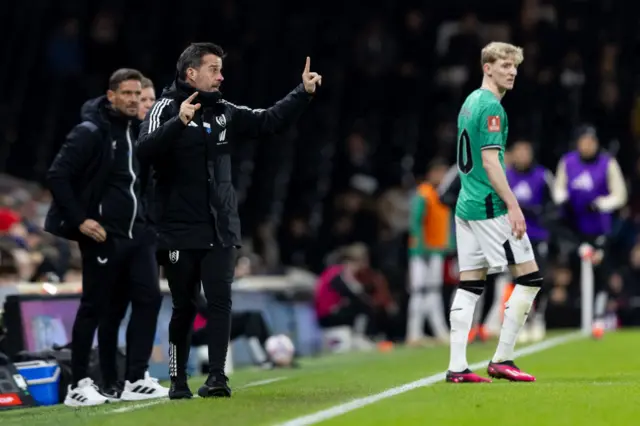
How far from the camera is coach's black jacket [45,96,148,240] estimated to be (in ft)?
31.4

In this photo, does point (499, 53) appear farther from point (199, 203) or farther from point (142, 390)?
point (142, 390)

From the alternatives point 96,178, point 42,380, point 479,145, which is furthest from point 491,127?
point 42,380

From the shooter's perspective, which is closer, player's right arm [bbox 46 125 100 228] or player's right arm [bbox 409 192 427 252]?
player's right arm [bbox 46 125 100 228]

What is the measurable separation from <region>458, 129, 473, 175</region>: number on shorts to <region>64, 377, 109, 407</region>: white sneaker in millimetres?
2716

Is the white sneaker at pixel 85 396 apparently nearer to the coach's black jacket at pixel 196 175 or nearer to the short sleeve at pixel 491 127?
the coach's black jacket at pixel 196 175

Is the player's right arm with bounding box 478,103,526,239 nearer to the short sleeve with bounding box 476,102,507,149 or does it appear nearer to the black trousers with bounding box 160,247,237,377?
the short sleeve with bounding box 476,102,507,149

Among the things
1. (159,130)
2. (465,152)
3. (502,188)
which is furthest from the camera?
(465,152)

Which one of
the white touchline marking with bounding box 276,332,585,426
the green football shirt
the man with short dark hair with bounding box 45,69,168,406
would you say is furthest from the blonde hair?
the man with short dark hair with bounding box 45,69,168,406

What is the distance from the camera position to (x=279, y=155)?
23062 millimetres

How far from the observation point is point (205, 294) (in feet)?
28.8

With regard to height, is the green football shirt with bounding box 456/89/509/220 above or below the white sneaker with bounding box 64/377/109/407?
above

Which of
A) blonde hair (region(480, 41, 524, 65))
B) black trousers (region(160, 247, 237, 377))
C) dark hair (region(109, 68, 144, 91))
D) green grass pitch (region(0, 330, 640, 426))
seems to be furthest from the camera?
dark hair (region(109, 68, 144, 91))

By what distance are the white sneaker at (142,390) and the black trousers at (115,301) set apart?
72mm

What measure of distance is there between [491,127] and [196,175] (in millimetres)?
1842
